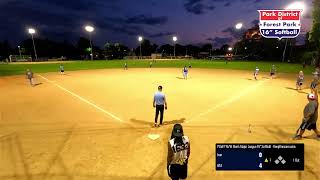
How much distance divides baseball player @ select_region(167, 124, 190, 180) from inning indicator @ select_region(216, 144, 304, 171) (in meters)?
0.76

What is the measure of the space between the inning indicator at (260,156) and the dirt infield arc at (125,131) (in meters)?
2.36

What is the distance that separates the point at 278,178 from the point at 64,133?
9.22 metres

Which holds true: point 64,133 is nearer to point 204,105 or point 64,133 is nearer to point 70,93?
point 204,105

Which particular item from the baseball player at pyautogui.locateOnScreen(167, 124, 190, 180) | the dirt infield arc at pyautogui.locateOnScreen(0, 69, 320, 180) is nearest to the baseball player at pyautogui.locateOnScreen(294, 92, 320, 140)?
the dirt infield arc at pyautogui.locateOnScreen(0, 69, 320, 180)

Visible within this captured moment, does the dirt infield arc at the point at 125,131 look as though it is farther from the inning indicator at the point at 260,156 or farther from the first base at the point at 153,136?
the inning indicator at the point at 260,156

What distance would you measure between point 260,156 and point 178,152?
1822 mm

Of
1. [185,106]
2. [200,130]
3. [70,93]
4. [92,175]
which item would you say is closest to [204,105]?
[185,106]

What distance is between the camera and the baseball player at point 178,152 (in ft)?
18.2

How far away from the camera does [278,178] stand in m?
7.59

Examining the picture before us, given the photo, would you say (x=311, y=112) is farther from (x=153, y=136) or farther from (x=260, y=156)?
(x=153, y=136)

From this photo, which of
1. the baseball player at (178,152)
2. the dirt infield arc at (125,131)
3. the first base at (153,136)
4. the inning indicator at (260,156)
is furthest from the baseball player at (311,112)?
the baseball player at (178,152)

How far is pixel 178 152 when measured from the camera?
221 inches

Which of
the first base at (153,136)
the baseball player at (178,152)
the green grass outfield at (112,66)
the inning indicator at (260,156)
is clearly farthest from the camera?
the green grass outfield at (112,66)
